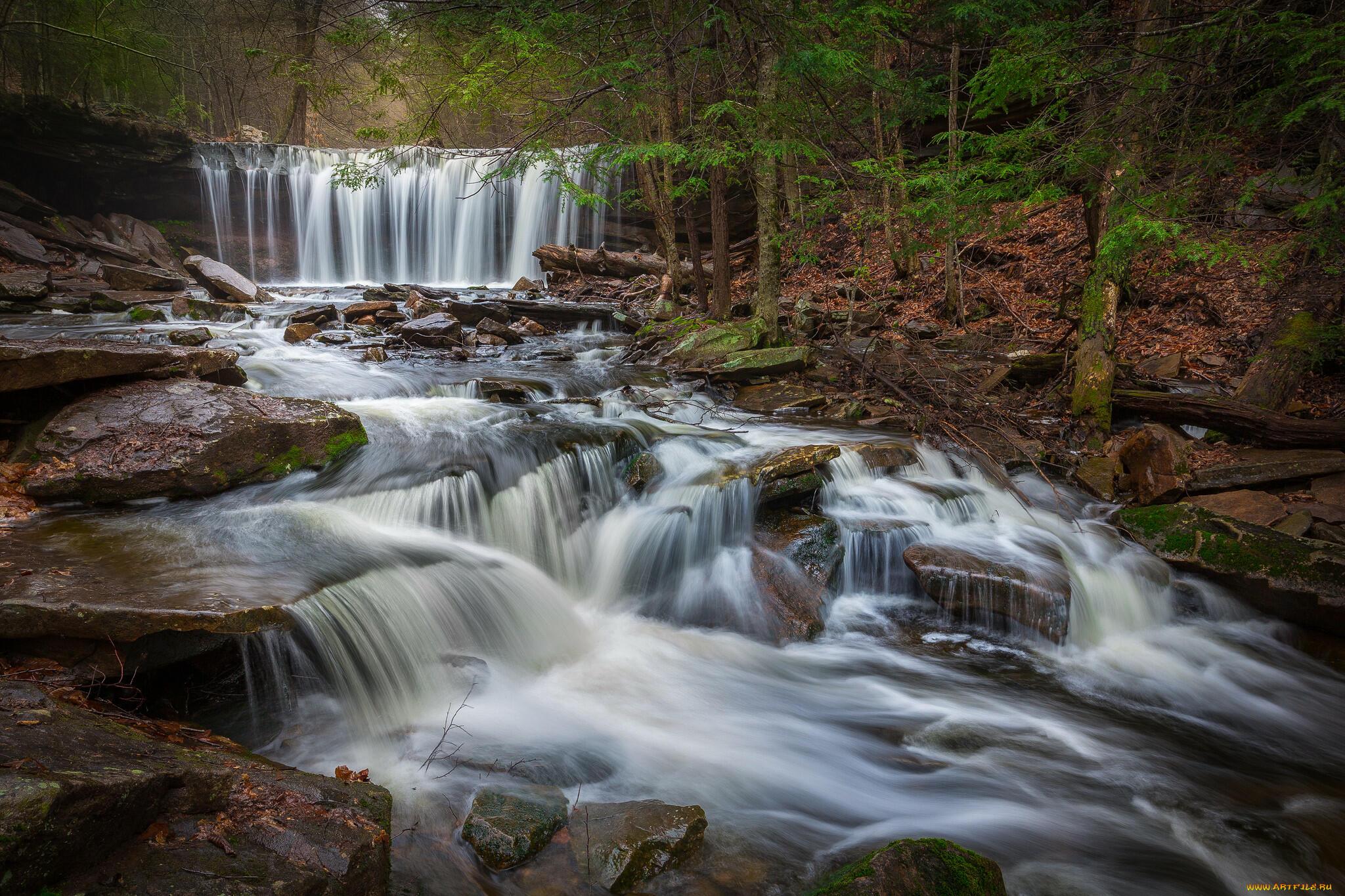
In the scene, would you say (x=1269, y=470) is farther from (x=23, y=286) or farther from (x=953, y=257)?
(x=23, y=286)

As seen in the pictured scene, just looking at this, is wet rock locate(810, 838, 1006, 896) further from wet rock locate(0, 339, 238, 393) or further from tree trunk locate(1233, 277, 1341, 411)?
tree trunk locate(1233, 277, 1341, 411)

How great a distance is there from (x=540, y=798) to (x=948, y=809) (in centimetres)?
214

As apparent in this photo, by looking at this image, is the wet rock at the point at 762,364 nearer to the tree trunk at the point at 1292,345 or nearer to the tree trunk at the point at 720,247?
the tree trunk at the point at 720,247

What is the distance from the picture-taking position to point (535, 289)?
57.9 feet

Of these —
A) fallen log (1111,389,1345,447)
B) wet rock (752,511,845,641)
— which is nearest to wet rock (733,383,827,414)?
wet rock (752,511,845,641)

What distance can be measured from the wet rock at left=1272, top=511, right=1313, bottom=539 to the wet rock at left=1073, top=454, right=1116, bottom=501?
131cm

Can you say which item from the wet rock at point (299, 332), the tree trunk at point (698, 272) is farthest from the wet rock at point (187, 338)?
the tree trunk at point (698, 272)

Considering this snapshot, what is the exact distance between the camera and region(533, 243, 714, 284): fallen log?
1778cm

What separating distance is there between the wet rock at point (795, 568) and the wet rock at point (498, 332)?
743 centimetres

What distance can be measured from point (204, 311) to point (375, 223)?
9.44 m

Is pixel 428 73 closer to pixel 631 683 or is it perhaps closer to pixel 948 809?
pixel 631 683

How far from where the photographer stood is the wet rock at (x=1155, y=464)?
6.33 meters

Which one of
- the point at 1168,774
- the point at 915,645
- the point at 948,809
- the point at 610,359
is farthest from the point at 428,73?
the point at 1168,774

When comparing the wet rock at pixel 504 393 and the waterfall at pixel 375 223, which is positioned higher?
the waterfall at pixel 375 223
